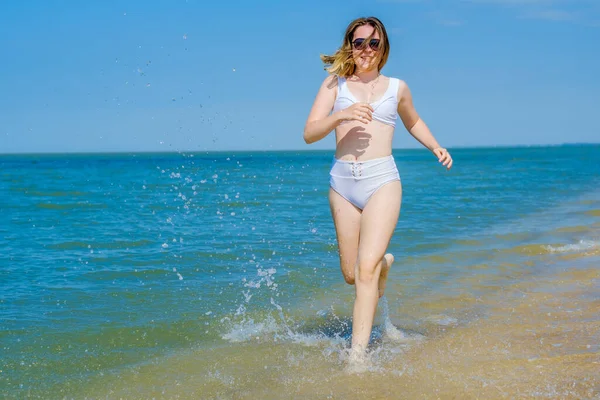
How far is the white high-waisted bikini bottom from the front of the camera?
15.7 feet

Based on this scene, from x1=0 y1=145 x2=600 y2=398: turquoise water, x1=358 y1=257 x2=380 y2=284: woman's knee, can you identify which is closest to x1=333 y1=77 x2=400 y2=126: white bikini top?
x1=358 y1=257 x2=380 y2=284: woman's knee

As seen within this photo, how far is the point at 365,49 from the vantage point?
4.77m

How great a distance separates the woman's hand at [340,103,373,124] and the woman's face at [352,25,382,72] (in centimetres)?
53

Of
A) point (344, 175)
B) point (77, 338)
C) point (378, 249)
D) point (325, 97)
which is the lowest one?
point (77, 338)

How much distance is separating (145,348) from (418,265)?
4671 mm

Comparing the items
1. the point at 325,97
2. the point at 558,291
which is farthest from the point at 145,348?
the point at 558,291

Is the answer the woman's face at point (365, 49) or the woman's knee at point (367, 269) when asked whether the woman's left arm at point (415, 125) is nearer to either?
the woman's face at point (365, 49)

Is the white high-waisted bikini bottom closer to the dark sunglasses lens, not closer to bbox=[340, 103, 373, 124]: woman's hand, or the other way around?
bbox=[340, 103, 373, 124]: woman's hand

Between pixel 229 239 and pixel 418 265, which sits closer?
pixel 418 265

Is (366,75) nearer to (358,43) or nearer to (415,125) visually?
(358,43)

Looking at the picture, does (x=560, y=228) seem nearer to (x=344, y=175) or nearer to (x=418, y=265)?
(x=418, y=265)

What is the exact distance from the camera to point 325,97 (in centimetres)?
483

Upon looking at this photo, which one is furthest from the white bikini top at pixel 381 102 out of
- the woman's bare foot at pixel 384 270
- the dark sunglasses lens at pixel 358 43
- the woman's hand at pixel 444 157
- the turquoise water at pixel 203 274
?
the turquoise water at pixel 203 274

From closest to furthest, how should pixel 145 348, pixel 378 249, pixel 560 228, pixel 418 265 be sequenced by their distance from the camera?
pixel 378 249, pixel 145 348, pixel 418 265, pixel 560 228
